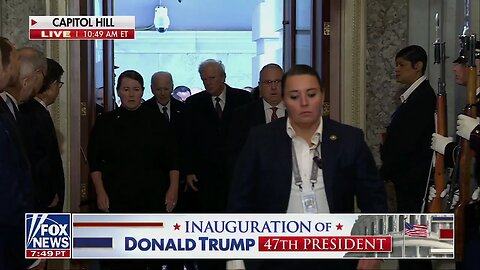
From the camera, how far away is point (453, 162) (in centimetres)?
250

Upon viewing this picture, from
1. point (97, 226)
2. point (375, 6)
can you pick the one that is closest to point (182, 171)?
point (375, 6)

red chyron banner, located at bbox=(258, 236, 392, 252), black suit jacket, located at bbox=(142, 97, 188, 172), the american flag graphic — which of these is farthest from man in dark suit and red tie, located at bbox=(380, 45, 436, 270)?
black suit jacket, located at bbox=(142, 97, 188, 172)

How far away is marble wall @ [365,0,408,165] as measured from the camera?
3104 mm

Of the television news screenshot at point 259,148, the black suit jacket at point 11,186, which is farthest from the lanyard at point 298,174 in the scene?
the black suit jacket at point 11,186

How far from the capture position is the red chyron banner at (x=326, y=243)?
2113 mm

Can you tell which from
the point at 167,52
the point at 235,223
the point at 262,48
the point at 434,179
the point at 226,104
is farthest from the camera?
the point at 167,52

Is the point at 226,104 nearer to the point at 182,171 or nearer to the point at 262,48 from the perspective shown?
the point at 182,171

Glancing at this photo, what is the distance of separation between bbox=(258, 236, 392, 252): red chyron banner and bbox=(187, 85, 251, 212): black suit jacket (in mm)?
1158

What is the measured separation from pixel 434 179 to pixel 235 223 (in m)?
0.76

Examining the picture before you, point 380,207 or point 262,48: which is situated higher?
point 262,48

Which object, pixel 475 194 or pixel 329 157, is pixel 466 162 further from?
pixel 329 157

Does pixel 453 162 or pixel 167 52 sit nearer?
pixel 453 162

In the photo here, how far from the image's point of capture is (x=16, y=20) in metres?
3.08

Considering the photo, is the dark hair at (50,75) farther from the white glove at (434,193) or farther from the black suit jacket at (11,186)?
the white glove at (434,193)
